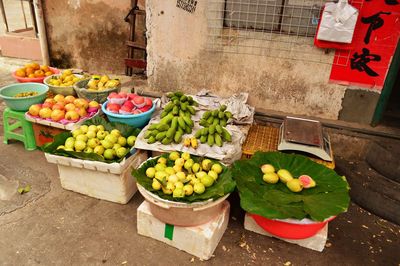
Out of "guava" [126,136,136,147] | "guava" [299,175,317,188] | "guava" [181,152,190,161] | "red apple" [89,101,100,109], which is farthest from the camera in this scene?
"red apple" [89,101,100,109]

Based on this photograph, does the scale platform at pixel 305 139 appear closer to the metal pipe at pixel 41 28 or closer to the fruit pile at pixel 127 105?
the fruit pile at pixel 127 105

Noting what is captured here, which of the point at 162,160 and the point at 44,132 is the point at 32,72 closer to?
the point at 44,132

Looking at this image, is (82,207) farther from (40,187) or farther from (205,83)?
(205,83)

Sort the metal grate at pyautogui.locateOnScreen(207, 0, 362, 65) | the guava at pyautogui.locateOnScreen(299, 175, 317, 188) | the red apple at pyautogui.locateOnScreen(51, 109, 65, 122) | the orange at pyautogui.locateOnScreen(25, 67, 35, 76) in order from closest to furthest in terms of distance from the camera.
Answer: the guava at pyautogui.locateOnScreen(299, 175, 317, 188) < the metal grate at pyautogui.locateOnScreen(207, 0, 362, 65) < the red apple at pyautogui.locateOnScreen(51, 109, 65, 122) < the orange at pyautogui.locateOnScreen(25, 67, 35, 76)

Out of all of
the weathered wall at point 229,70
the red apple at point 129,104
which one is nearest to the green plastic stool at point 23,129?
the red apple at point 129,104

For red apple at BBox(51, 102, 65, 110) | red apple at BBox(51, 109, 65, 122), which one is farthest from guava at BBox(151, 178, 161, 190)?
red apple at BBox(51, 102, 65, 110)

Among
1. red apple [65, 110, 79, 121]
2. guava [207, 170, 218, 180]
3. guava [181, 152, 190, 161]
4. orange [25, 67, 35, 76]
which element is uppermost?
orange [25, 67, 35, 76]

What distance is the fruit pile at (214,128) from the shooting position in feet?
12.8

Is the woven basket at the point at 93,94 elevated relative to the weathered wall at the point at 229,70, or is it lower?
lower

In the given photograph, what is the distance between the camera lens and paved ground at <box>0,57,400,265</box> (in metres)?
3.16

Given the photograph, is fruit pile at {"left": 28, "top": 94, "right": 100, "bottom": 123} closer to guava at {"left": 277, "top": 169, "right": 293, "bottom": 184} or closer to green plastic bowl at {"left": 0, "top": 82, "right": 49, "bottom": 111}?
green plastic bowl at {"left": 0, "top": 82, "right": 49, "bottom": 111}

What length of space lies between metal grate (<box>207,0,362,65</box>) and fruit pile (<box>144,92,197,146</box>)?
3.34ft

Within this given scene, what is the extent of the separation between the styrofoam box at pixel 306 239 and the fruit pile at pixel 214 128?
0.95 meters

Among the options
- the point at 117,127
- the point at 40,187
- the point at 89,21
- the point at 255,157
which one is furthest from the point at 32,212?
the point at 89,21
